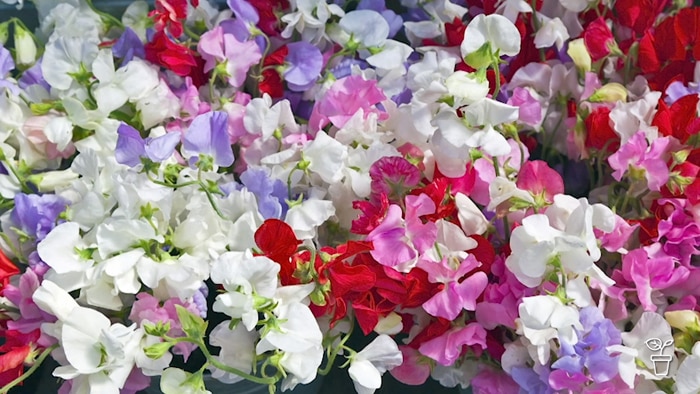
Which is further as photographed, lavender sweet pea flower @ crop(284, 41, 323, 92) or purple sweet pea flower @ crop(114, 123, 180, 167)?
lavender sweet pea flower @ crop(284, 41, 323, 92)

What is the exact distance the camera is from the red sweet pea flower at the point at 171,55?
0.82 meters

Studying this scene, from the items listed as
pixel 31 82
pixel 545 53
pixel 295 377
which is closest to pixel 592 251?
pixel 295 377

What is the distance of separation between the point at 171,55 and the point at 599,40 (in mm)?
430

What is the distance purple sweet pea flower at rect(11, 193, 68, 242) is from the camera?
71 centimetres

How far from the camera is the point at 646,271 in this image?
26.4 inches

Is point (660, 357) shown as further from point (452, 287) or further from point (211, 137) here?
point (211, 137)

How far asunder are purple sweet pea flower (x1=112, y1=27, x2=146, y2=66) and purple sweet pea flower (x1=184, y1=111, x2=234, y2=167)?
0.70 ft

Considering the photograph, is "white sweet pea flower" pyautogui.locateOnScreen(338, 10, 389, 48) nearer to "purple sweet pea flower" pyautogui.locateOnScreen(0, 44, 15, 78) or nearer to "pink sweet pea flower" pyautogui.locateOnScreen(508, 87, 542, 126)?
"pink sweet pea flower" pyautogui.locateOnScreen(508, 87, 542, 126)

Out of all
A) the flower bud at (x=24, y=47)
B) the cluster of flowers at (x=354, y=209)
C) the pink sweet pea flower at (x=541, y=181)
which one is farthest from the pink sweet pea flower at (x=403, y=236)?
the flower bud at (x=24, y=47)

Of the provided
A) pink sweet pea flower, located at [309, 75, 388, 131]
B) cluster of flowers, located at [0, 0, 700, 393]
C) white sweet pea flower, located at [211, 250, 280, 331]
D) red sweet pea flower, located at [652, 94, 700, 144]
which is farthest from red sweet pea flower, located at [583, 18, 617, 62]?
white sweet pea flower, located at [211, 250, 280, 331]

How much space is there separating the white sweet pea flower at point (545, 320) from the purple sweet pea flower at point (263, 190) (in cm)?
22

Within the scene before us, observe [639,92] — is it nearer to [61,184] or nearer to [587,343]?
[587,343]

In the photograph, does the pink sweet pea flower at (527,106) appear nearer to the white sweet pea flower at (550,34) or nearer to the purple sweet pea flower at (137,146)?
the white sweet pea flower at (550,34)

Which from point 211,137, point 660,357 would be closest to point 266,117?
point 211,137
